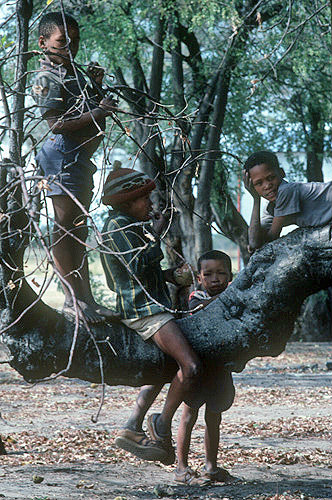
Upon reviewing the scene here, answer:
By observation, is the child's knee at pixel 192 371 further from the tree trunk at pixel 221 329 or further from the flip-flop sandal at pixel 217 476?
the flip-flop sandal at pixel 217 476

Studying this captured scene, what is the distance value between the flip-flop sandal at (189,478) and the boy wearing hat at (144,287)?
681 millimetres

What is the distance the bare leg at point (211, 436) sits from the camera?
17.1ft

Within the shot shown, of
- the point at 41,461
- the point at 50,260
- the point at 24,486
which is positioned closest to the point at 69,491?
the point at 24,486

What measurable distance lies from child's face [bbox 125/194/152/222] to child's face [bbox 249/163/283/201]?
67 cm

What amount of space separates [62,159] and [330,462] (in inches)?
143

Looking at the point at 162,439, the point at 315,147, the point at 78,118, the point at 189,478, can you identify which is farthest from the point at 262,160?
the point at 315,147

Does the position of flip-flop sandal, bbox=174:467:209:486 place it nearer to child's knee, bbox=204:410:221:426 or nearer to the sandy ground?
the sandy ground

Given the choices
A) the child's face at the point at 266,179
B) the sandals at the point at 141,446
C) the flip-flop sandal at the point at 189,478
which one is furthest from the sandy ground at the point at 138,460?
the child's face at the point at 266,179

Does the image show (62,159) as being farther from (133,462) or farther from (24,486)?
(133,462)

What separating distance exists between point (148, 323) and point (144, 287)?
0.69 ft

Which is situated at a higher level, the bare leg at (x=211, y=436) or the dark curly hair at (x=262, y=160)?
the dark curly hair at (x=262, y=160)

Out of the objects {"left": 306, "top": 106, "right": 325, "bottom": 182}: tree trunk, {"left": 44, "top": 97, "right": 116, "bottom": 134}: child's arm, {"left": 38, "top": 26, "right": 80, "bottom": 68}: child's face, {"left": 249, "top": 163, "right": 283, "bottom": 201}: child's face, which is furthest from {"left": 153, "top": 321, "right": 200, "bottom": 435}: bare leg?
{"left": 306, "top": 106, "right": 325, "bottom": 182}: tree trunk

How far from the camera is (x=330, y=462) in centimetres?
633

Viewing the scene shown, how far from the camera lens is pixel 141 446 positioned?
Result: 4668 millimetres
